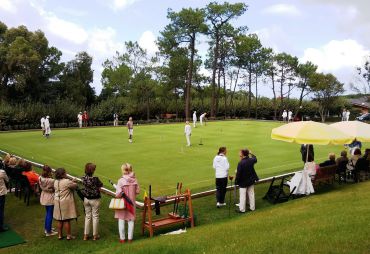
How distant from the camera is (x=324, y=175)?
41.0 feet

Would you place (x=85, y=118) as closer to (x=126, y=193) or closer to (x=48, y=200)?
(x=48, y=200)

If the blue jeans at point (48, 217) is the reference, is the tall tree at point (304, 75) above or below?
above

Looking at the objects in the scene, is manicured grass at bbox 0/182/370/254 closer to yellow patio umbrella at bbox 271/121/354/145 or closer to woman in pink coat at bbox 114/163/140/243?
woman in pink coat at bbox 114/163/140/243

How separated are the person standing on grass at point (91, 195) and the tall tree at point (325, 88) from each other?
56.1 m

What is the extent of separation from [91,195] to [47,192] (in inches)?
48.2

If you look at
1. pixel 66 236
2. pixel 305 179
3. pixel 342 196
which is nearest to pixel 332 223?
Result: pixel 342 196

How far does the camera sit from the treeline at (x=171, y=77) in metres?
47.5

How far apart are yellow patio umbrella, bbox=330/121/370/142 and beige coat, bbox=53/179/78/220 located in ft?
28.7

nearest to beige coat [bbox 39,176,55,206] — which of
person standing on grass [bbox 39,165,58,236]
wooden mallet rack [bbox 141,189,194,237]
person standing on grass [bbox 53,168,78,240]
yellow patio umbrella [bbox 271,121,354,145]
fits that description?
person standing on grass [bbox 39,165,58,236]

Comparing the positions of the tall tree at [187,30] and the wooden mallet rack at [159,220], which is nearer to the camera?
the wooden mallet rack at [159,220]

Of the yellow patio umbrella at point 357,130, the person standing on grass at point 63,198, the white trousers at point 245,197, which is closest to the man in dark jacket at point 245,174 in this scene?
the white trousers at point 245,197

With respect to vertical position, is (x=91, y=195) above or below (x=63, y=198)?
above

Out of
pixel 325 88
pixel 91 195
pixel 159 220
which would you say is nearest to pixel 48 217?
pixel 91 195

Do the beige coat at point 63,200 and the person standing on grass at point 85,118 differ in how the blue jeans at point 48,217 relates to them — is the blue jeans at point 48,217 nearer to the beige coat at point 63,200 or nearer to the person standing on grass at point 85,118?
the beige coat at point 63,200
